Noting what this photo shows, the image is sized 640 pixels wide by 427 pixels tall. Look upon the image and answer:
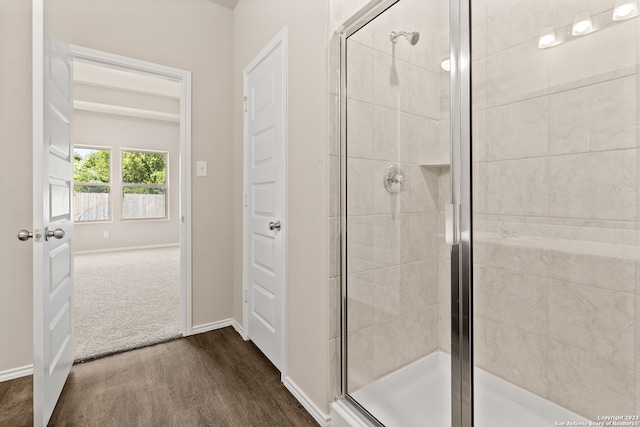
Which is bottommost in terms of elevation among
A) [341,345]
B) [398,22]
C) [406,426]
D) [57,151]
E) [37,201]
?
[406,426]

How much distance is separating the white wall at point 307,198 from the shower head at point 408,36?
319 mm

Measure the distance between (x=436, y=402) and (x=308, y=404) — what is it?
0.66 metres

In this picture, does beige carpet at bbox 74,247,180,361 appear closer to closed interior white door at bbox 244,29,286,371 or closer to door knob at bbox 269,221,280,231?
closed interior white door at bbox 244,29,286,371

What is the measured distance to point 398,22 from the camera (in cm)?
142

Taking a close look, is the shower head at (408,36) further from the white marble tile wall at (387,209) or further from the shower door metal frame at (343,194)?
the shower door metal frame at (343,194)

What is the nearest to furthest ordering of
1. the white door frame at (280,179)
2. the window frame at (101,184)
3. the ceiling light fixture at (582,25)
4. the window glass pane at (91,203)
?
the ceiling light fixture at (582,25), the white door frame at (280,179), the window frame at (101,184), the window glass pane at (91,203)

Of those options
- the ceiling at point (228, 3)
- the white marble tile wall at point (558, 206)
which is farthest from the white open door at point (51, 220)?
the white marble tile wall at point (558, 206)

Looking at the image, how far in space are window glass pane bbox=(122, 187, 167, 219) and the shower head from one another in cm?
665

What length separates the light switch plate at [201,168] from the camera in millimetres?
2602

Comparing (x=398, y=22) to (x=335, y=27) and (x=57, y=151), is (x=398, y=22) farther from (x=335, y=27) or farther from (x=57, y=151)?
(x=57, y=151)

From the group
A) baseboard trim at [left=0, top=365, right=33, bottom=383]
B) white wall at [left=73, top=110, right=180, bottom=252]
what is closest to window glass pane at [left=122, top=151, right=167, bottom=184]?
white wall at [left=73, top=110, right=180, bottom=252]

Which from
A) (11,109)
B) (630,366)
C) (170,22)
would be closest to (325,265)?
(630,366)

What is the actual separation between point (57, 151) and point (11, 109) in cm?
Result: 54

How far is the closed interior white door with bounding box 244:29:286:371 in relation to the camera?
1941mm
